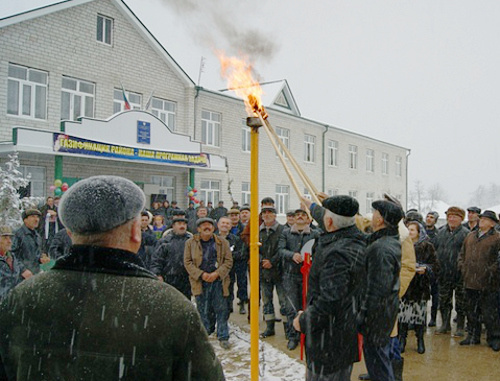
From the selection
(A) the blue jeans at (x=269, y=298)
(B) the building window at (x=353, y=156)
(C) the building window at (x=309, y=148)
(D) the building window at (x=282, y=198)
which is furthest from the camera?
(B) the building window at (x=353, y=156)

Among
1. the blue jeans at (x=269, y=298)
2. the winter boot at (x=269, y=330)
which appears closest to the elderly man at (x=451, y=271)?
the blue jeans at (x=269, y=298)

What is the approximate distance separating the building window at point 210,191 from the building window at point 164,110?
2944 mm

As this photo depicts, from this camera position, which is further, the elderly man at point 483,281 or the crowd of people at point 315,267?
the elderly man at point 483,281

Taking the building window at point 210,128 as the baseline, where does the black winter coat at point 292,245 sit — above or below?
below

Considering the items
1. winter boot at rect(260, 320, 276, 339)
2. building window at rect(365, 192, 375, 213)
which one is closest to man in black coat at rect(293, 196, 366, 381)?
winter boot at rect(260, 320, 276, 339)

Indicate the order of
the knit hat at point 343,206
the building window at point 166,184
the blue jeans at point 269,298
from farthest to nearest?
the building window at point 166,184 → the blue jeans at point 269,298 → the knit hat at point 343,206

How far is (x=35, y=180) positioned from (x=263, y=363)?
11.8m

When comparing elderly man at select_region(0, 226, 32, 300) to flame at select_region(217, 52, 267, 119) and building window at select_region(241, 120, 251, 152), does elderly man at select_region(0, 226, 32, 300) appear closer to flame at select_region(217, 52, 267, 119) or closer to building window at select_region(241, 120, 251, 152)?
flame at select_region(217, 52, 267, 119)

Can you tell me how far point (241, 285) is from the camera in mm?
7973

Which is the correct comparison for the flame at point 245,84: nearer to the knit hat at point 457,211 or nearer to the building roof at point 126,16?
the knit hat at point 457,211

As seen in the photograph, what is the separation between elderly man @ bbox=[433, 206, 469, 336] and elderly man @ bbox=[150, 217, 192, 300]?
401 cm

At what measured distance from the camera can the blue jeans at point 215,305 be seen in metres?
6.03

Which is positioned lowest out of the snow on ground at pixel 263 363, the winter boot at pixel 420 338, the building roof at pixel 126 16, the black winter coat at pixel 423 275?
the snow on ground at pixel 263 363

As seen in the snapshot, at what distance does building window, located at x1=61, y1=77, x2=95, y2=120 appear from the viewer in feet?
51.3
